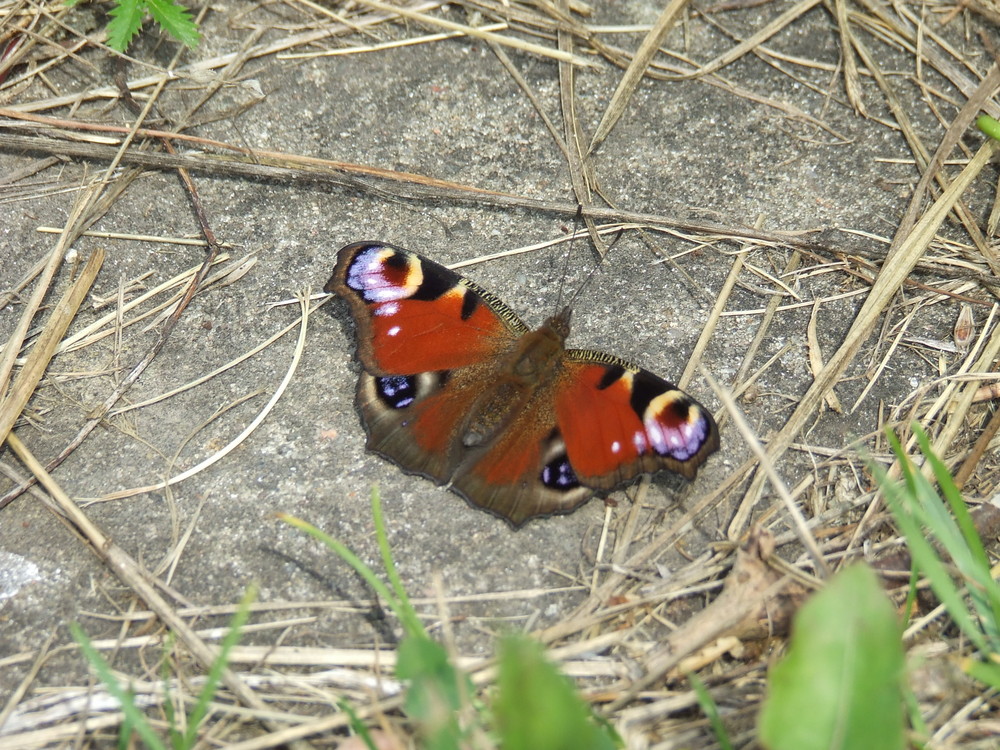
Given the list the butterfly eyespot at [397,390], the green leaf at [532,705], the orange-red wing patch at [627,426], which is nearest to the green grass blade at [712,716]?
the green leaf at [532,705]

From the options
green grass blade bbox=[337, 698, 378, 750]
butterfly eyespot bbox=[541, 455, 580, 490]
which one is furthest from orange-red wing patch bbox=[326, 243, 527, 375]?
green grass blade bbox=[337, 698, 378, 750]

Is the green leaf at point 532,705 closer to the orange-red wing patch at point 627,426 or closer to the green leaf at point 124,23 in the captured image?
the orange-red wing patch at point 627,426

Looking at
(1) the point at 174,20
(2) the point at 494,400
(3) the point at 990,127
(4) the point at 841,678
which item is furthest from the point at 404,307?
(3) the point at 990,127

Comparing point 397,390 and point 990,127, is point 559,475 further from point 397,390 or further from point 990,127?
point 990,127

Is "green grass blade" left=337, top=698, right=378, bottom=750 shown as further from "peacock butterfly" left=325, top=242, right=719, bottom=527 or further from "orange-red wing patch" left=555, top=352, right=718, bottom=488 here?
"orange-red wing patch" left=555, top=352, right=718, bottom=488

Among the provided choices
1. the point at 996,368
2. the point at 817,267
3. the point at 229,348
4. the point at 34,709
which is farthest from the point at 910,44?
the point at 34,709

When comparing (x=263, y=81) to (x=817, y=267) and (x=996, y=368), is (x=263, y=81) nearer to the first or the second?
(x=817, y=267)
